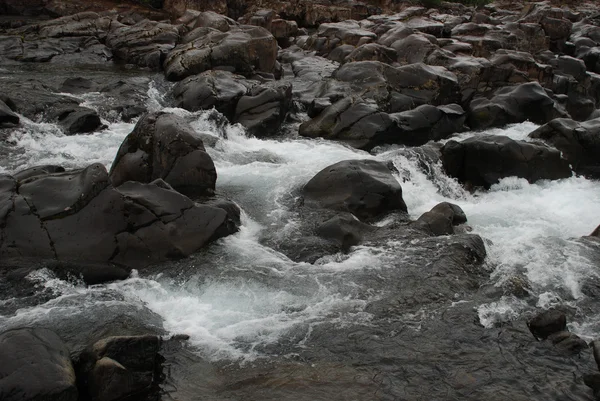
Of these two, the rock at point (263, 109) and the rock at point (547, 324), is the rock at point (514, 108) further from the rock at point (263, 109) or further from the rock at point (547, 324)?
the rock at point (547, 324)

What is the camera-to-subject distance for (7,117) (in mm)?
16828

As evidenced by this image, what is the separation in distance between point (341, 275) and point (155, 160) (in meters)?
5.06

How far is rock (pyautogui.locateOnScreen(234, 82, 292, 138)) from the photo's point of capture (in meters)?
18.3

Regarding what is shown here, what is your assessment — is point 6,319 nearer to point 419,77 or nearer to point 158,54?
point 419,77

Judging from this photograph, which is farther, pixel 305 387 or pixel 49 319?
pixel 49 319

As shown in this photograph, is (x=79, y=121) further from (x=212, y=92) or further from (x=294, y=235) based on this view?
(x=294, y=235)

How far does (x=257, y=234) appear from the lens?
11.8m

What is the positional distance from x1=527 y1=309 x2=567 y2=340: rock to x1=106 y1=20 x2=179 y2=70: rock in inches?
824

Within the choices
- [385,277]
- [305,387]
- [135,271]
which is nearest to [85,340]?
[135,271]

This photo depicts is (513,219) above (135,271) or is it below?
below

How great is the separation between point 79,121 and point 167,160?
610 centimetres

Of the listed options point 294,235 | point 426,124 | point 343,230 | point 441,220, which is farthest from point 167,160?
point 426,124

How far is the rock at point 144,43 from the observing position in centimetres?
2617

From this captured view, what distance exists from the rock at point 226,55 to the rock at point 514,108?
28.2 ft
